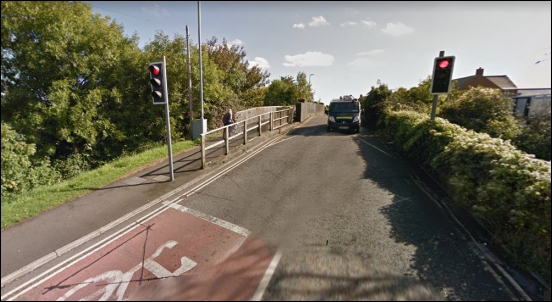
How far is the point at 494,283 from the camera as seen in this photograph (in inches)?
103

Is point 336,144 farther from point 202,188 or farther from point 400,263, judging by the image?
point 400,263

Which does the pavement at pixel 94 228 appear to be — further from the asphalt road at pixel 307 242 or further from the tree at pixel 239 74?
the tree at pixel 239 74

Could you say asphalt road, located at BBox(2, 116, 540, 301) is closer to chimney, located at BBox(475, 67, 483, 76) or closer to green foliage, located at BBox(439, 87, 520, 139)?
green foliage, located at BBox(439, 87, 520, 139)

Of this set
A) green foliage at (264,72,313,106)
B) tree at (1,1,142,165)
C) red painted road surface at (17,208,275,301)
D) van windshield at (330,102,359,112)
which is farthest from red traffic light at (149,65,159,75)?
green foliage at (264,72,313,106)

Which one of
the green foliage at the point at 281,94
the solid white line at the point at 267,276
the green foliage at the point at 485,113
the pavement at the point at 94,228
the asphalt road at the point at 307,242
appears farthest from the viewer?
the green foliage at the point at 281,94

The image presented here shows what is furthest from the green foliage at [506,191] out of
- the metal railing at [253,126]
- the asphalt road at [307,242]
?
the metal railing at [253,126]

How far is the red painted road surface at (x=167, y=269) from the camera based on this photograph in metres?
2.63

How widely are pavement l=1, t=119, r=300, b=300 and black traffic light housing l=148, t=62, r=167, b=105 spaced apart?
212 centimetres

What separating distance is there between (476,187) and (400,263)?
7.18ft

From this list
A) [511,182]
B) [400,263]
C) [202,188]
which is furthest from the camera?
[202,188]

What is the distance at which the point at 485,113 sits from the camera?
6.62 meters

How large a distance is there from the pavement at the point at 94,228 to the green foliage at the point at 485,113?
5.91 m

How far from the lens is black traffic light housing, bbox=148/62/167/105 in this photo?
17.9 ft

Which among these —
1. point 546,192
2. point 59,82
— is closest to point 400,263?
point 546,192
